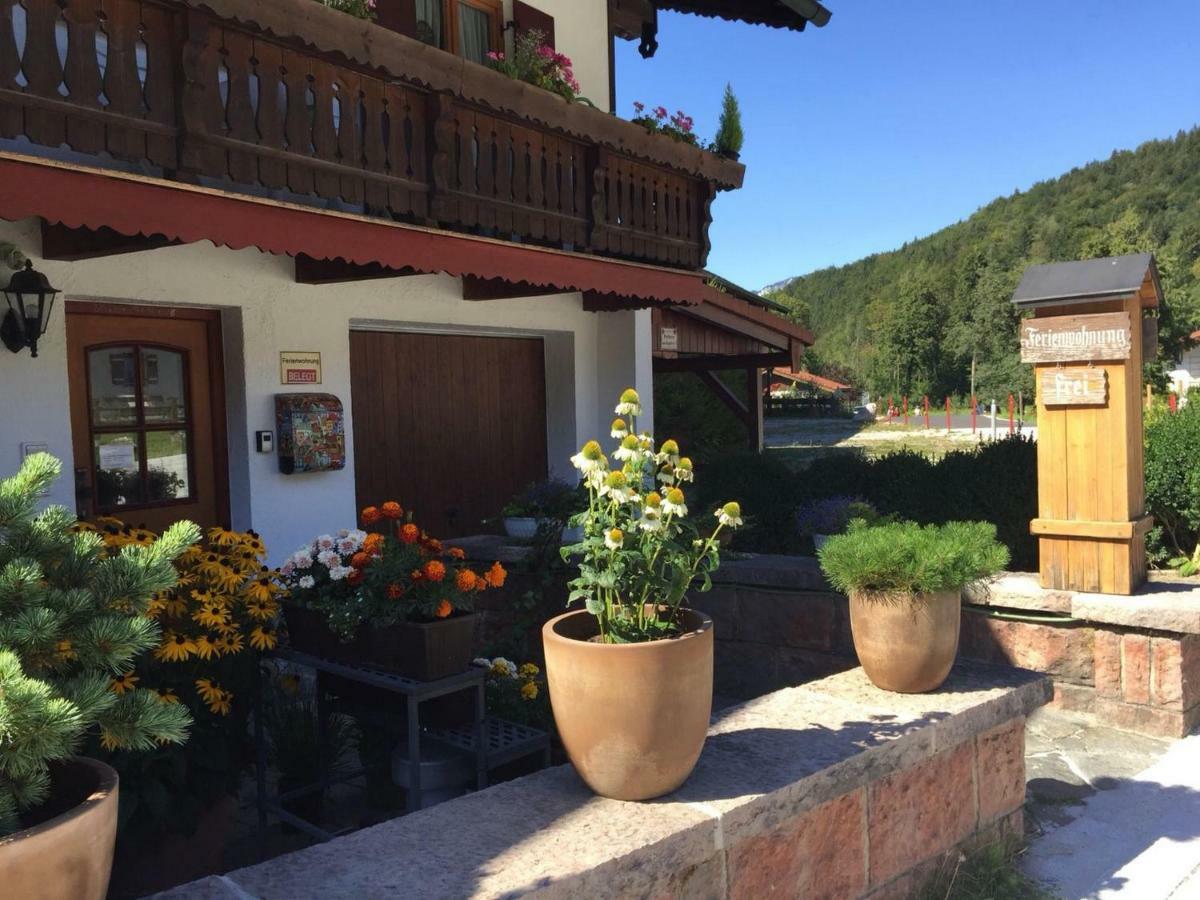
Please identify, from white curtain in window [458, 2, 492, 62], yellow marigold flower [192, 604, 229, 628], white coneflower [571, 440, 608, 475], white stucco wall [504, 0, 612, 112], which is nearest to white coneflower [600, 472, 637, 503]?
white coneflower [571, 440, 608, 475]

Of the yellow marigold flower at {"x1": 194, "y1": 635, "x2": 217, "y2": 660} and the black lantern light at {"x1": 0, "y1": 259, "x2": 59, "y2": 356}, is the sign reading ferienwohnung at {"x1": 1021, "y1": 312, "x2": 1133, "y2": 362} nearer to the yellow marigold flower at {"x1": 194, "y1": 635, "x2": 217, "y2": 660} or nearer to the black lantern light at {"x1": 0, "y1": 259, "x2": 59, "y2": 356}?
the yellow marigold flower at {"x1": 194, "y1": 635, "x2": 217, "y2": 660}

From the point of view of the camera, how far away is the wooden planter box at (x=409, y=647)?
327cm

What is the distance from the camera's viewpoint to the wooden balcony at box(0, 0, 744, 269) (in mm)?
4137

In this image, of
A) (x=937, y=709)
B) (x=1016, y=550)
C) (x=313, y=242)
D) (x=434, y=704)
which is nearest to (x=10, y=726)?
(x=434, y=704)

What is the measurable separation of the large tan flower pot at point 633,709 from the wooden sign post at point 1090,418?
347 centimetres

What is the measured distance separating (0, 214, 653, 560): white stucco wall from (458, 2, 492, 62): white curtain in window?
1838 millimetres

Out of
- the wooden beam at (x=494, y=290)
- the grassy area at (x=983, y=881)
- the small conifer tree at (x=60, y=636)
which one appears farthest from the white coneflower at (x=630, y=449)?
the wooden beam at (x=494, y=290)

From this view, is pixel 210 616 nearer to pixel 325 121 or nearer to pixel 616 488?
pixel 616 488

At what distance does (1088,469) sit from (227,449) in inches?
192

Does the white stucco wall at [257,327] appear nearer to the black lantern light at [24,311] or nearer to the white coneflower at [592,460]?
the black lantern light at [24,311]

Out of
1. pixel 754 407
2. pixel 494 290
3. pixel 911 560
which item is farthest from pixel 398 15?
pixel 754 407

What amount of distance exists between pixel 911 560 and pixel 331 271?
403 cm

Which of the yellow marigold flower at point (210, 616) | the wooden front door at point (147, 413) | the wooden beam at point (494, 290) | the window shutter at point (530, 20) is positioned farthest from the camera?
the window shutter at point (530, 20)

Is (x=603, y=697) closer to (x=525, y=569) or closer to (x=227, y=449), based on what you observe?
(x=525, y=569)
